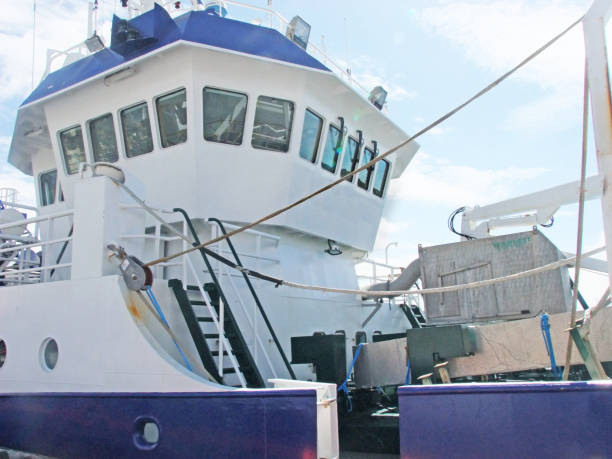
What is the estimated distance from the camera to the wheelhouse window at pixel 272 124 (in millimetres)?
7746

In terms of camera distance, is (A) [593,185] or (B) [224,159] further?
(B) [224,159]

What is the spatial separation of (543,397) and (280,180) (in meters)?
5.24

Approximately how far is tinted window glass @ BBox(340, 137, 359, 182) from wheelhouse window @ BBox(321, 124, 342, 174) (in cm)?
23

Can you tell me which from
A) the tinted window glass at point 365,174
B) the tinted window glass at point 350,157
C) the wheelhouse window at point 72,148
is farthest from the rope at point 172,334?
the tinted window glass at point 365,174

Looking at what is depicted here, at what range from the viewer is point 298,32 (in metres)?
8.25

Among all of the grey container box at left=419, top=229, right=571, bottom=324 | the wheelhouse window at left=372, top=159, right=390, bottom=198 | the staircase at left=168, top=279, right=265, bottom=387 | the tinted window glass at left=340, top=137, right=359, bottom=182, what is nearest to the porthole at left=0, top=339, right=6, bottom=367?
the staircase at left=168, top=279, right=265, bottom=387

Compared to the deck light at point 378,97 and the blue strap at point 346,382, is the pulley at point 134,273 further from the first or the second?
the deck light at point 378,97

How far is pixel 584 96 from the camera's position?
10.4 ft

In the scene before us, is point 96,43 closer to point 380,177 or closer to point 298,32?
point 298,32

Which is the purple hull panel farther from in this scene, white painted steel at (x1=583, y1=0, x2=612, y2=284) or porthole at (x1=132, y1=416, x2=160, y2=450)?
porthole at (x1=132, y1=416, x2=160, y2=450)

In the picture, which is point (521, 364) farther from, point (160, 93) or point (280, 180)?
point (160, 93)

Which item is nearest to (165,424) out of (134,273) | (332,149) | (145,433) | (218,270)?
(145,433)

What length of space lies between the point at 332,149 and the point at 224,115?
1.96 m

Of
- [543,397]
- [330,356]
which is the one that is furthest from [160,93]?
[543,397]
